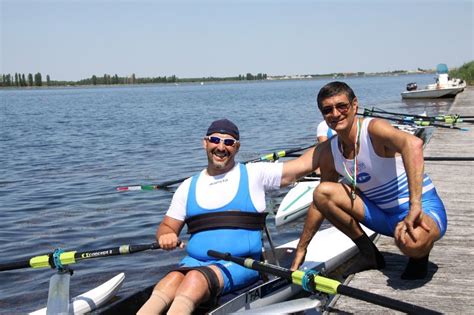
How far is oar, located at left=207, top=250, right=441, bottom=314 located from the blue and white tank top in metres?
1.01

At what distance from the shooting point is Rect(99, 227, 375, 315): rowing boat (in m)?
4.88

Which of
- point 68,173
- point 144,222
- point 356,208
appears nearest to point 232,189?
point 356,208

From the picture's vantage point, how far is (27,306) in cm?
719

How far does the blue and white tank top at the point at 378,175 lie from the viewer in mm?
4844

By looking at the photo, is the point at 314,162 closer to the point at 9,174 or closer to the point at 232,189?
the point at 232,189

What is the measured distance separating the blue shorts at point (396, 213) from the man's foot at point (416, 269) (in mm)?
430

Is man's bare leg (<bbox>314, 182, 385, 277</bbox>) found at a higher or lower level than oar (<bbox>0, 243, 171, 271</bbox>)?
higher

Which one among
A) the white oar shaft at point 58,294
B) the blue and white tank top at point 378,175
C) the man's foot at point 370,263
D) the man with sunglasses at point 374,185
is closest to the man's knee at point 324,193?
the man with sunglasses at point 374,185

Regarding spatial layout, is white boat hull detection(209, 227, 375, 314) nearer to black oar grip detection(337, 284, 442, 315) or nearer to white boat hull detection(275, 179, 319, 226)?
black oar grip detection(337, 284, 442, 315)

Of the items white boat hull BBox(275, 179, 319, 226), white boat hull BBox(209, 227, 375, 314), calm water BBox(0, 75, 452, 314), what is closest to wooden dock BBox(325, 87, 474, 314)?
white boat hull BBox(209, 227, 375, 314)

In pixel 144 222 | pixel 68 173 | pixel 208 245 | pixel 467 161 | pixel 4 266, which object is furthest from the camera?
pixel 68 173

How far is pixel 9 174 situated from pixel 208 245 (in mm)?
13913

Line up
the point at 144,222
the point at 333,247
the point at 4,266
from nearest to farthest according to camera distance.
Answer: the point at 4,266
the point at 333,247
the point at 144,222

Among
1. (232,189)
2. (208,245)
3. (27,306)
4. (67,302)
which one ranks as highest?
(232,189)
